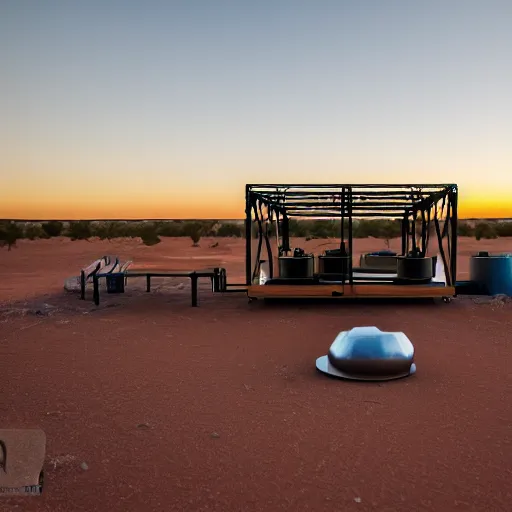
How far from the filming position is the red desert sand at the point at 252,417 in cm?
406

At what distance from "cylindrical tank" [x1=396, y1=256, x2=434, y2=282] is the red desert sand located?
106 inches

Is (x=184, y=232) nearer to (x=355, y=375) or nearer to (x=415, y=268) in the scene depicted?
(x=415, y=268)

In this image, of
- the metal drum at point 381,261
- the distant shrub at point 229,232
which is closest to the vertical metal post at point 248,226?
the metal drum at point 381,261

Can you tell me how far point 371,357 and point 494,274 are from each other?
8.09m

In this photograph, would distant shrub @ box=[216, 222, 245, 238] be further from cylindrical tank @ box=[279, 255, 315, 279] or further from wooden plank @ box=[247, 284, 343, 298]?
wooden plank @ box=[247, 284, 343, 298]

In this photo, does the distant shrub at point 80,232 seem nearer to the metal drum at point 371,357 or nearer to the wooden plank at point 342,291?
the wooden plank at point 342,291

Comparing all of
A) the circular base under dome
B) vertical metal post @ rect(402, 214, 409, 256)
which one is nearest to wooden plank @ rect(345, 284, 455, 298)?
vertical metal post @ rect(402, 214, 409, 256)

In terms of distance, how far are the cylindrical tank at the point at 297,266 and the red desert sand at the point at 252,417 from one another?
281cm

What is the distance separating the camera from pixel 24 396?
6.28 m

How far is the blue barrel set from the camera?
44.3 ft

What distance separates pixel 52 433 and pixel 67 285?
10729 mm

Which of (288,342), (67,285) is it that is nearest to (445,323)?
(288,342)

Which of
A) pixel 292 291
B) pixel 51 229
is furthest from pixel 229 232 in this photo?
Answer: pixel 292 291

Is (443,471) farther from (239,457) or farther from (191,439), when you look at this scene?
(191,439)
